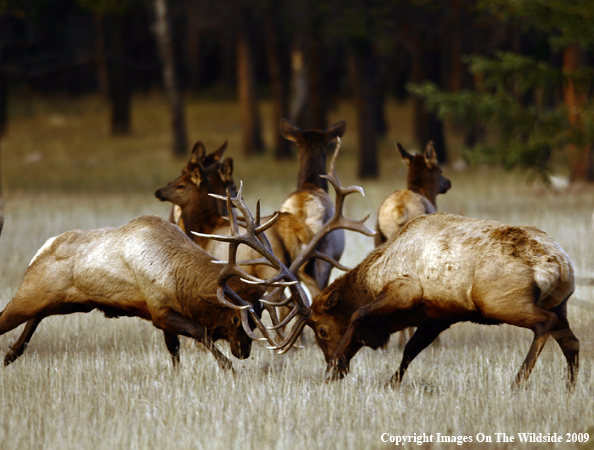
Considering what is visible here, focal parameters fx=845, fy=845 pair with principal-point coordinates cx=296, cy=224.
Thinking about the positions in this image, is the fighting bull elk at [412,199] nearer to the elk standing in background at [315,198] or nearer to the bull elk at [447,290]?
the elk standing in background at [315,198]

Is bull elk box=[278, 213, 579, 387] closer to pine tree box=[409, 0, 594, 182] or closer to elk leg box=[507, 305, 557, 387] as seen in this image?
elk leg box=[507, 305, 557, 387]

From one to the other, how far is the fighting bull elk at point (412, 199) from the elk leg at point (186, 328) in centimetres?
224

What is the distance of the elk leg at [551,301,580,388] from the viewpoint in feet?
19.6

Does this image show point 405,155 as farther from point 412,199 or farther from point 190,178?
point 190,178

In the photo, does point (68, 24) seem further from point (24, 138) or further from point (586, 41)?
point (586, 41)

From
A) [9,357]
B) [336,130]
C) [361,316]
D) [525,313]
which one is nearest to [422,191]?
[336,130]

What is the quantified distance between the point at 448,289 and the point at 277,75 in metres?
Answer: 25.2

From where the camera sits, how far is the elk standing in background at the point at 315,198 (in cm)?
864

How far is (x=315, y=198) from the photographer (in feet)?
29.3

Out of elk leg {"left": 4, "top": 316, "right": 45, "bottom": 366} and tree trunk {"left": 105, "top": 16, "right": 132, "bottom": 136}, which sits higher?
tree trunk {"left": 105, "top": 16, "right": 132, "bottom": 136}

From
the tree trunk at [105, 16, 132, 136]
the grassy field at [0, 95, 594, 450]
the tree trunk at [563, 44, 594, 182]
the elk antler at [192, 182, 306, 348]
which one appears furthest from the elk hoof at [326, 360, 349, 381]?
the tree trunk at [105, 16, 132, 136]

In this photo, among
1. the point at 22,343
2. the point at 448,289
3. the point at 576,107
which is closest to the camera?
the point at 448,289

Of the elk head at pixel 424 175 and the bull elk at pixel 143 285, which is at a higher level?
the elk head at pixel 424 175

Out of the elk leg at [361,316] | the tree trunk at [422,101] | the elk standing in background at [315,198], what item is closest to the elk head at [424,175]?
the elk standing in background at [315,198]
